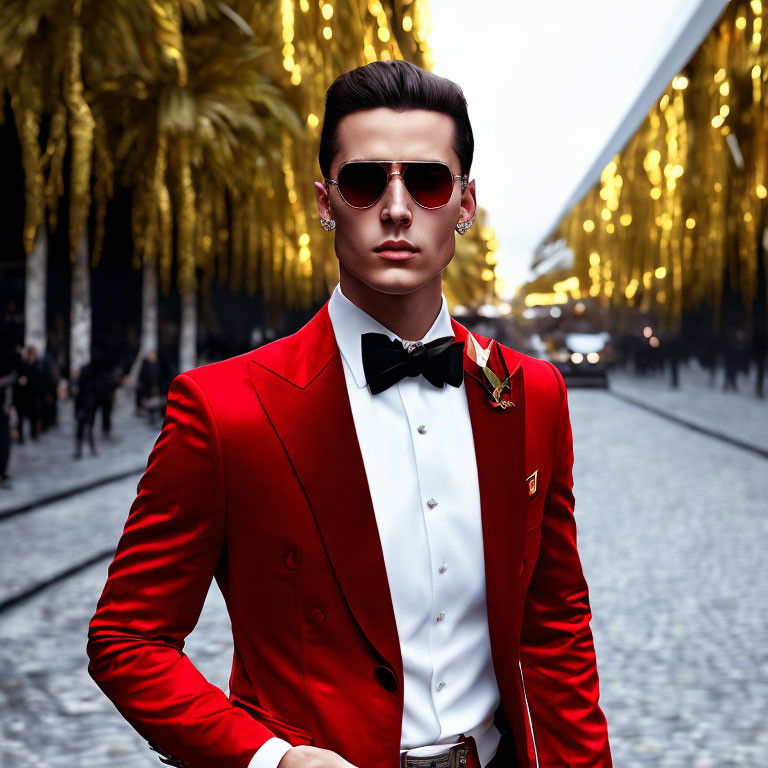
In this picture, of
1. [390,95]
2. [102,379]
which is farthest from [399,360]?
[102,379]

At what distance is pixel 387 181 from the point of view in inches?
68.5

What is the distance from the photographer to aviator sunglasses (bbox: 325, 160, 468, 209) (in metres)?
1.74

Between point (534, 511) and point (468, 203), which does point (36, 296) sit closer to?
point (468, 203)

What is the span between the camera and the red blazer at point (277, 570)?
65.0 inches

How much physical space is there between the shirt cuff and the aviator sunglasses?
88cm

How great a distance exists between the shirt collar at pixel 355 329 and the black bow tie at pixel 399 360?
3cm

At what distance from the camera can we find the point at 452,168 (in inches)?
70.9

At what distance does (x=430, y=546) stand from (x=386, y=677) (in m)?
0.23

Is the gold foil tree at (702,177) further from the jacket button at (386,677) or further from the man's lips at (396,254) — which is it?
the jacket button at (386,677)

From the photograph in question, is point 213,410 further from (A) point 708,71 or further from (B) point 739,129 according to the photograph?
(A) point 708,71

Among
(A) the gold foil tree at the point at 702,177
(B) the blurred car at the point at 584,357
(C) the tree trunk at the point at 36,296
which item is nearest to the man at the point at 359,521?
(A) the gold foil tree at the point at 702,177

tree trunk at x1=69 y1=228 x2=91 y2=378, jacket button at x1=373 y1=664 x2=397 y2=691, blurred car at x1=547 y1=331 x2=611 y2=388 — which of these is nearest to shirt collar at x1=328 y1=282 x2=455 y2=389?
jacket button at x1=373 y1=664 x2=397 y2=691

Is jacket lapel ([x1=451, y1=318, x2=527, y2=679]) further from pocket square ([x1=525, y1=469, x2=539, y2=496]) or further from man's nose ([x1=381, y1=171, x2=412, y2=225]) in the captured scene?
man's nose ([x1=381, y1=171, x2=412, y2=225])

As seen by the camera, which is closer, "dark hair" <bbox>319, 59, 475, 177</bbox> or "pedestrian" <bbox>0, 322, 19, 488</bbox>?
"dark hair" <bbox>319, 59, 475, 177</bbox>
